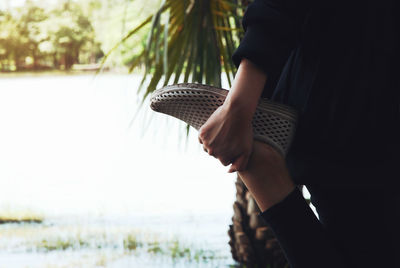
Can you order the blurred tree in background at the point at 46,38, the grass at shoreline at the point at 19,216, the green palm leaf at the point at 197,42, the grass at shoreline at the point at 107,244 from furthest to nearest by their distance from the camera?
the blurred tree in background at the point at 46,38, the grass at shoreline at the point at 19,216, the grass at shoreline at the point at 107,244, the green palm leaf at the point at 197,42

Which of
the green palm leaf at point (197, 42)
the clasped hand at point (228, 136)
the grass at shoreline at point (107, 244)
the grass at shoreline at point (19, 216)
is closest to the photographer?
the clasped hand at point (228, 136)

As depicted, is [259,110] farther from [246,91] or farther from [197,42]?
[197,42]

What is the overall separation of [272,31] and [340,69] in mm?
79

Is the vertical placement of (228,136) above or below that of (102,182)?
above

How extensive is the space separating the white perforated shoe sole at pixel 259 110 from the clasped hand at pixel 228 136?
0.02 metres

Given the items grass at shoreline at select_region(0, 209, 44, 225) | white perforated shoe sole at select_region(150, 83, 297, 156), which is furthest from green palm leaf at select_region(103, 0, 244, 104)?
grass at shoreline at select_region(0, 209, 44, 225)

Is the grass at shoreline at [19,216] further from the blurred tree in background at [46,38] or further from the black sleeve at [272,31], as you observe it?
the black sleeve at [272,31]

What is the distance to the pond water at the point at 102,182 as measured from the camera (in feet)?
9.46

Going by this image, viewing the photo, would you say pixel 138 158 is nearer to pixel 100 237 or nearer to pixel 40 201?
pixel 40 201

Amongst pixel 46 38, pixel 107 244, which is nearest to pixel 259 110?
pixel 107 244

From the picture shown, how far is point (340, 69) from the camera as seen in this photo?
1.74ft

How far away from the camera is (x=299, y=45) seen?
22.0 inches

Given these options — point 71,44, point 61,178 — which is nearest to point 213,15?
point 61,178

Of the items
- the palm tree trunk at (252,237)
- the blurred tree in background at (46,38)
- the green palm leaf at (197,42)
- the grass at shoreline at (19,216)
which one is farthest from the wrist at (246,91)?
the blurred tree in background at (46,38)
